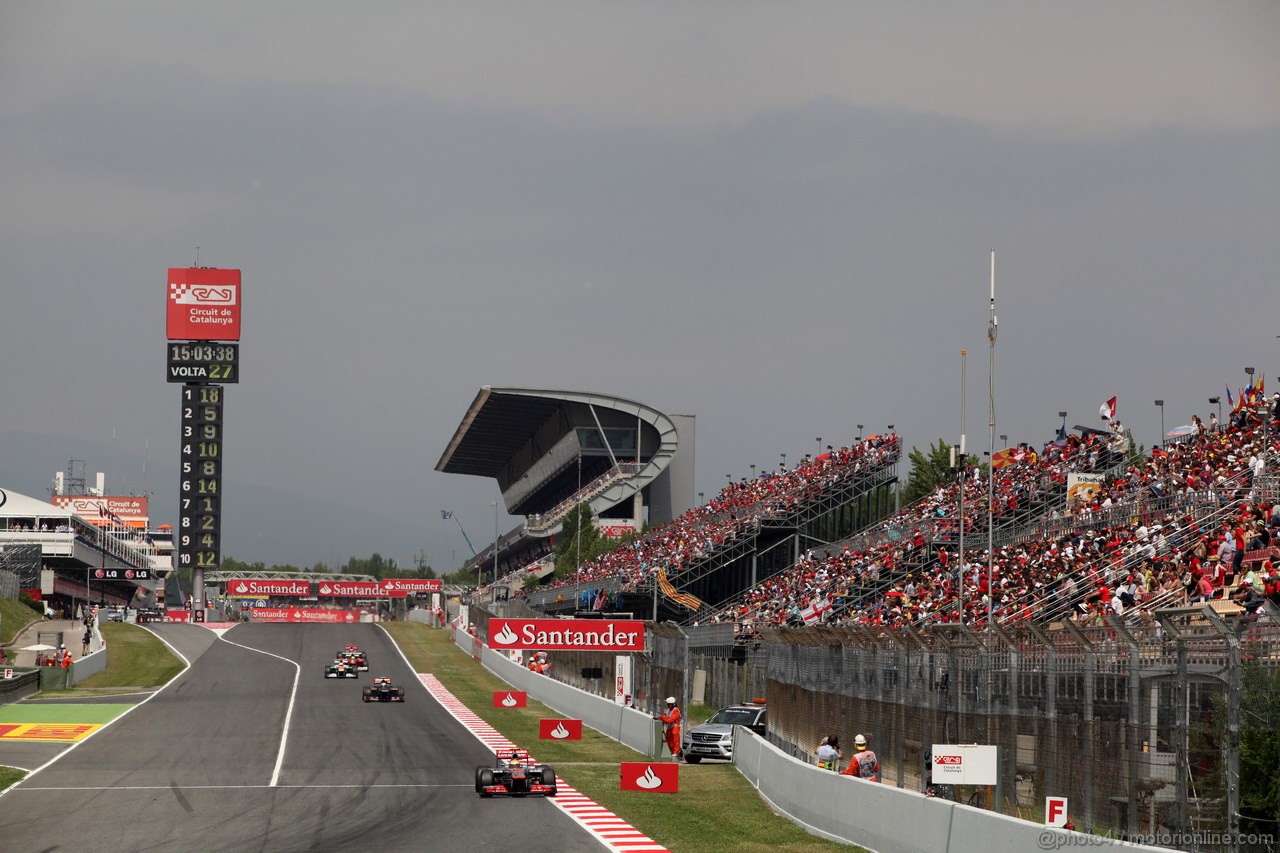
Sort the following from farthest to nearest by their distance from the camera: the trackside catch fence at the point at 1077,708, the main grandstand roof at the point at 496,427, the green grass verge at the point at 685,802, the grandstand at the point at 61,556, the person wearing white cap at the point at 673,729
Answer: the grandstand at the point at 61,556
the main grandstand roof at the point at 496,427
the person wearing white cap at the point at 673,729
the green grass verge at the point at 685,802
the trackside catch fence at the point at 1077,708

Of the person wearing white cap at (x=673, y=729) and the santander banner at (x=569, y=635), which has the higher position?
the santander banner at (x=569, y=635)

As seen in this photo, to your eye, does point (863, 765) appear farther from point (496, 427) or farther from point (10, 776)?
point (496, 427)

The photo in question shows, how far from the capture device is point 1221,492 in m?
35.0

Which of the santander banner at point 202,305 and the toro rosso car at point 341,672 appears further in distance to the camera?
the santander banner at point 202,305

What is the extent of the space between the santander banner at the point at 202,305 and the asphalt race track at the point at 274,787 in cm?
7535

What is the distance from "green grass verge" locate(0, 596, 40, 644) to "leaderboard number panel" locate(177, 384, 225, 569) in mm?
27753

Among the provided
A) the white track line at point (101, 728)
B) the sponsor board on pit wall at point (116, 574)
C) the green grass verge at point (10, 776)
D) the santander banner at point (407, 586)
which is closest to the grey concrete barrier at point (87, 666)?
the white track line at point (101, 728)

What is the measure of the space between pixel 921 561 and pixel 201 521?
79370 millimetres

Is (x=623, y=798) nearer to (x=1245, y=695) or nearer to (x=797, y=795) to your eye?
(x=797, y=795)

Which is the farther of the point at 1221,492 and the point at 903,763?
the point at 1221,492

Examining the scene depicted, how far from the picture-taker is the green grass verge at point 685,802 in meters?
21.1

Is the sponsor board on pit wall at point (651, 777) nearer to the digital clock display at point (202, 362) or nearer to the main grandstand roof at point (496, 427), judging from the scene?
the main grandstand roof at point (496, 427)

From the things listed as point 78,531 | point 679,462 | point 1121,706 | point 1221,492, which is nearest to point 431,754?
point 1221,492

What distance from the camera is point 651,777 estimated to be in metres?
27.2
